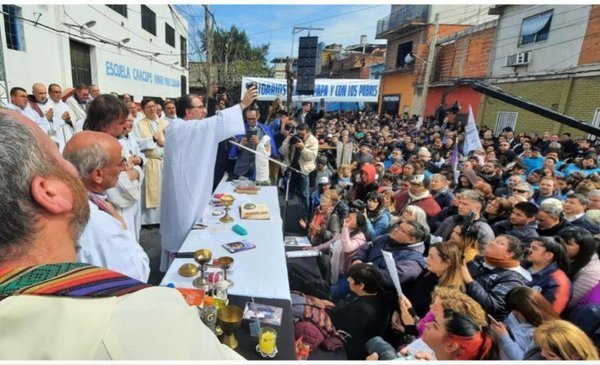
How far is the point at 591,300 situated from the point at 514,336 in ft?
2.90

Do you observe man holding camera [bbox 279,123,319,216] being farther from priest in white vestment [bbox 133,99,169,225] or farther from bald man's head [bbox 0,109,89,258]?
bald man's head [bbox 0,109,89,258]

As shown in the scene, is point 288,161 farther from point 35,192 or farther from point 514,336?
point 35,192

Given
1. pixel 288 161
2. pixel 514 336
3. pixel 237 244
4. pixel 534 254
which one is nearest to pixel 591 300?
pixel 534 254

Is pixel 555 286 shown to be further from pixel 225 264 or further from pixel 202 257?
pixel 202 257

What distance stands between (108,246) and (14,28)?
8.20m

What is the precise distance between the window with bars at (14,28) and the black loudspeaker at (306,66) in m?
6.33

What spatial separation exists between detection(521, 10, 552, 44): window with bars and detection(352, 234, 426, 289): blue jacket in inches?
510

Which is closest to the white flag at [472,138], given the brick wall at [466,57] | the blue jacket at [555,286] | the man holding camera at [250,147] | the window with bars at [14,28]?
the man holding camera at [250,147]

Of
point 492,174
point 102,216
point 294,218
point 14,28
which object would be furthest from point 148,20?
point 102,216

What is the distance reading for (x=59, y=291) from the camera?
0.54m

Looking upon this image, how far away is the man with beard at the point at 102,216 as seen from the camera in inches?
54.6

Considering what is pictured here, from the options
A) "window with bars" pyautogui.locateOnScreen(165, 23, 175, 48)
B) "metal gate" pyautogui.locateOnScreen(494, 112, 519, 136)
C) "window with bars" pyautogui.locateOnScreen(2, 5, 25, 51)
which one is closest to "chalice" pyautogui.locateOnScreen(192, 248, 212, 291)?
"window with bars" pyautogui.locateOnScreen(2, 5, 25, 51)

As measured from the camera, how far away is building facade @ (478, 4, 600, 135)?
1024cm

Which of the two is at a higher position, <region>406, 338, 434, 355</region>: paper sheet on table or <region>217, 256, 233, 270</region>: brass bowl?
<region>217, 256, 233, 270</region>: brass bowl
